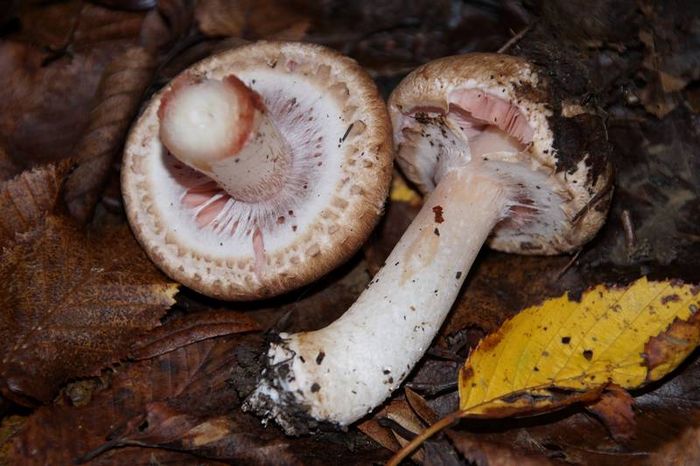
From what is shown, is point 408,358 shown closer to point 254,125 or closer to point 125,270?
point 254,125

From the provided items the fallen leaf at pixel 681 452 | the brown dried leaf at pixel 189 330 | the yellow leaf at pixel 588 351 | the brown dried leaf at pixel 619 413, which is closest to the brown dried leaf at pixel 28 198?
the brown dried leaf at pixel 189 330

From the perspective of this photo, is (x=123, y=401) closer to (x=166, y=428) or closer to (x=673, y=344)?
(x=166, y=428)

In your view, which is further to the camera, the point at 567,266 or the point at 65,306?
the point at 567,266

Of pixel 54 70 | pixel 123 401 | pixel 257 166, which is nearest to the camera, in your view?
pixel 257 166

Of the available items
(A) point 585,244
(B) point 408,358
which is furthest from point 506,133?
(B) point 408,358

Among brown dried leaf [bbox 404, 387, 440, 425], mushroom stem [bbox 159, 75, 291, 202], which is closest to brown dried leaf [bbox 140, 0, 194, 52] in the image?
mushroom stem [bbox 159, 75, 291, 202]

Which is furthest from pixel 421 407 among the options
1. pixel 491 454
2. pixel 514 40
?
pixel 514 40

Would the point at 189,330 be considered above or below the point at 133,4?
below

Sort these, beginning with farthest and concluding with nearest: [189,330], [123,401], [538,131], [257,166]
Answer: [189,330], [123,401], [257,166], [538,131]
